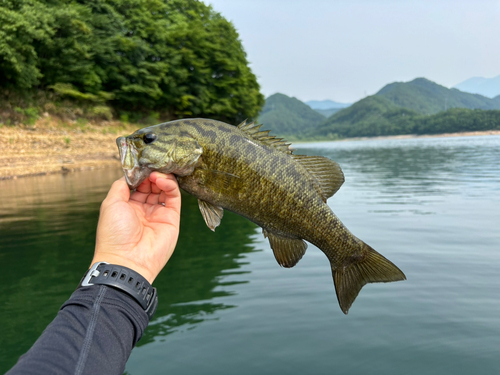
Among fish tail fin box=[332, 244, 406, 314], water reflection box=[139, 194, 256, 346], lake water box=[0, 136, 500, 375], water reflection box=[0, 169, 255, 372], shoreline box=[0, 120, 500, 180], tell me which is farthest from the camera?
shoreline box=[0, 120, 500, 180]

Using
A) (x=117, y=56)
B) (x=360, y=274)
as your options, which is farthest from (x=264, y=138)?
(x=117, y=56)

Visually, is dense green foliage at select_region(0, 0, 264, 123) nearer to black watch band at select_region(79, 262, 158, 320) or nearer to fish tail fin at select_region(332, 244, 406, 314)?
black watch band at select_region(79, 262, 158, 320)

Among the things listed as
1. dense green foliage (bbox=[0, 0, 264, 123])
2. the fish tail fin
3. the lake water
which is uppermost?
dense green foliage (bbox=[0, 0, 264, 123])

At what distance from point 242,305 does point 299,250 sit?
6911 mm

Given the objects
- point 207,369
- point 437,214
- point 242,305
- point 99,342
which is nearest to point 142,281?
point 99,342

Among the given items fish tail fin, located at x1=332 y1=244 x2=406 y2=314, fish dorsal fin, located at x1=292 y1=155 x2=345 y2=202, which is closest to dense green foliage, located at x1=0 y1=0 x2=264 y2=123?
fish dorsal fin, located at x1=292 y1=155 x2=345 y2=202

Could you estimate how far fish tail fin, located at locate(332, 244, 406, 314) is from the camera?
280cm

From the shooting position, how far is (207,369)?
716 cm

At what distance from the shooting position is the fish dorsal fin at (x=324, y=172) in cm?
283

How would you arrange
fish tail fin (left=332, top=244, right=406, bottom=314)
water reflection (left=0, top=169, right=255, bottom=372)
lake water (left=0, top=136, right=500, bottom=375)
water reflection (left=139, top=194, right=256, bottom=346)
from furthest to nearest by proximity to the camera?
water reflection (left=139, top=194, right=256, bottom=346) < water reflection (left=0, top=169, right=255, bottom=372) < lake water (left=0, top=136, right=500, bottom=375) < fish tail fin (left=332, top=244, right=406, bottom=314)

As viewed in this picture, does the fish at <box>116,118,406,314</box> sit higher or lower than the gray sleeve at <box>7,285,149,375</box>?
higher

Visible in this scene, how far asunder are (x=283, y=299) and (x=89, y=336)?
8155 millimetres

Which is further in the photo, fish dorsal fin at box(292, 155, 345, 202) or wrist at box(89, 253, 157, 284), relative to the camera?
fish dorsal fin at box(292, 155, 345, 202)

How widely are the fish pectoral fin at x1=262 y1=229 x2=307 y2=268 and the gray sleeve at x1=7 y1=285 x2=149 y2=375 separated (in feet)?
3.45
